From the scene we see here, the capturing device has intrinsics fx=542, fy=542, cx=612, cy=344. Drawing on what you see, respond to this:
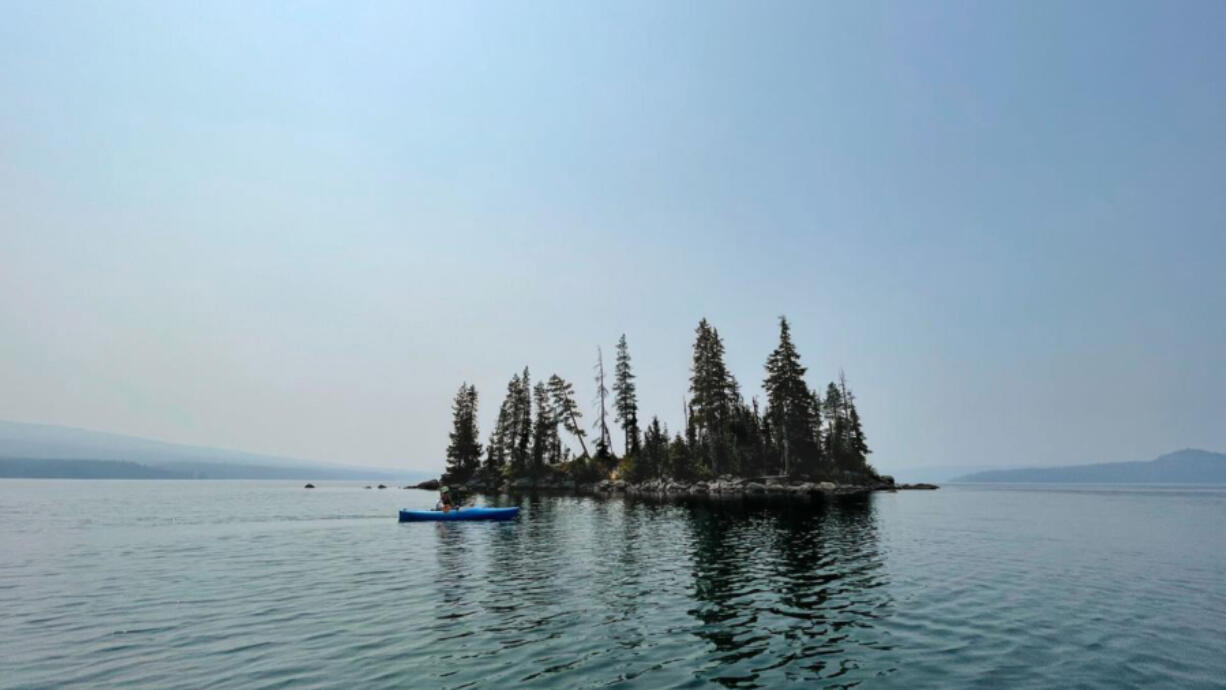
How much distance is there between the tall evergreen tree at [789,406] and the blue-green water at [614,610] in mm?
48449

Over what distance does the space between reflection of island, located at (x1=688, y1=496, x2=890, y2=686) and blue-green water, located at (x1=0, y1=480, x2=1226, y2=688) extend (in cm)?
10

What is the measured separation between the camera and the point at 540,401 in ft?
364

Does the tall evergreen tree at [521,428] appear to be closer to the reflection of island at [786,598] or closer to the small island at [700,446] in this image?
the small island at [700,446]

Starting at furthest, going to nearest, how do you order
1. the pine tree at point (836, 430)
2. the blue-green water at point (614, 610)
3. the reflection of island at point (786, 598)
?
the pine tree at point (836, 430) < the reflection of island at point (786, 598) < the blue-green water at point (614, 610)

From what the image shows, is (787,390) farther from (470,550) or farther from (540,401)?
(470,550)

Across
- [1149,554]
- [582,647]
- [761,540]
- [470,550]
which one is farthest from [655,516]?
[582,647]

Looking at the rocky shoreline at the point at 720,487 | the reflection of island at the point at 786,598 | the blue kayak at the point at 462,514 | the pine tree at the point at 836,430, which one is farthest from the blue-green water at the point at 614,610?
the pine tree at the point at 836,430

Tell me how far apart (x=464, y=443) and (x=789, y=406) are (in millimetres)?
65567

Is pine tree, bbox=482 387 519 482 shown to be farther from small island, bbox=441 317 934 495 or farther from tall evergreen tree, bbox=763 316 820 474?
tall evergreen tree, bbox=763 316 820 474

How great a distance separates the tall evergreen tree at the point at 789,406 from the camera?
3280 inches

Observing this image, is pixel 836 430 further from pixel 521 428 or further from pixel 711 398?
pixel 521 428

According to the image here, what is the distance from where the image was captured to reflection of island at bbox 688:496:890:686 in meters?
12.2

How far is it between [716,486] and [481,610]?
65.0 meters

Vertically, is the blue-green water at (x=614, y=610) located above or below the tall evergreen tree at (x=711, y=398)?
below
